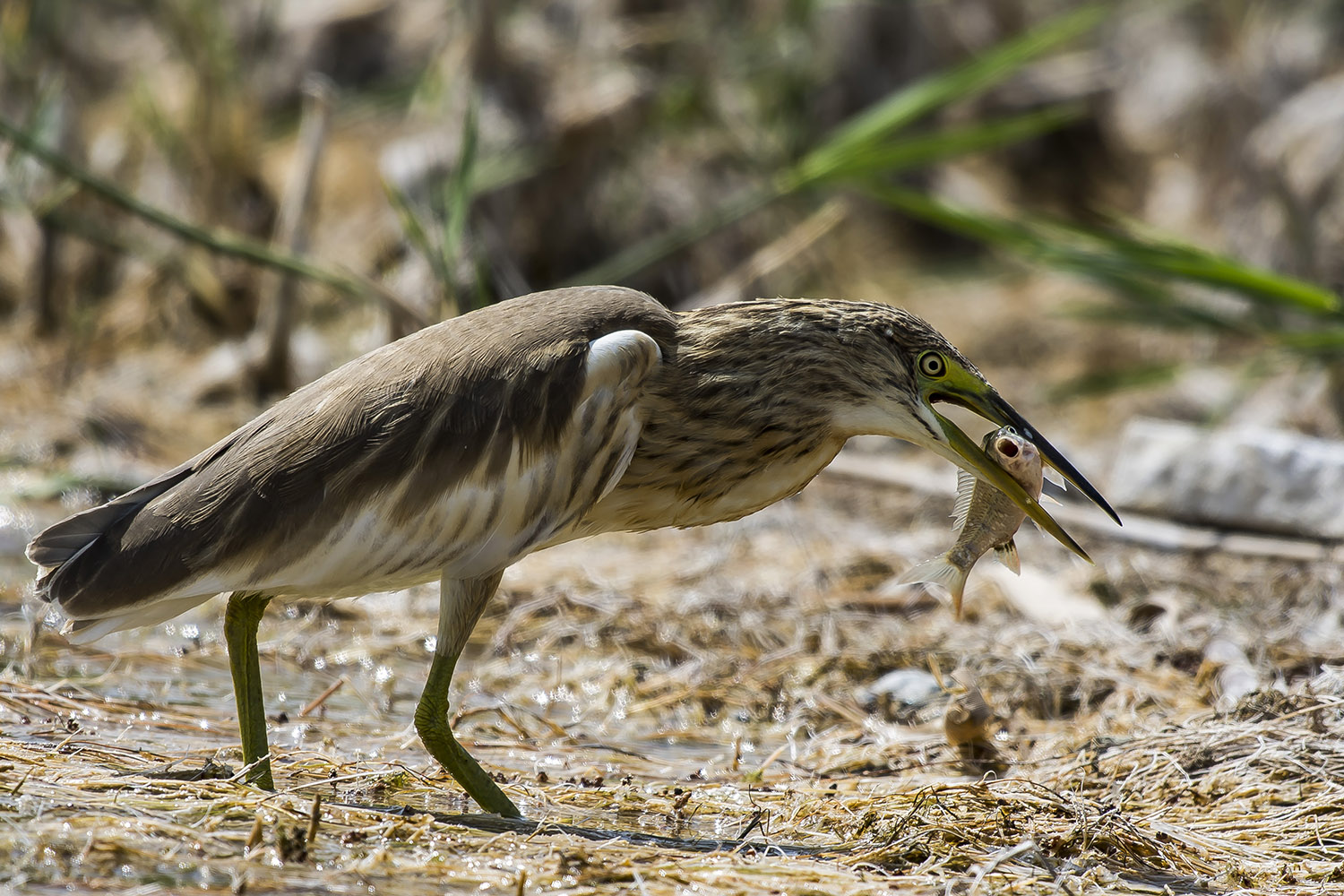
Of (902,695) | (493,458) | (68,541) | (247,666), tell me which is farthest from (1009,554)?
(68,541)

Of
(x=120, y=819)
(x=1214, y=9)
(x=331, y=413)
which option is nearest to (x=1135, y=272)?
(x=331, y=413)

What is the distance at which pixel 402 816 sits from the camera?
9.99 ft

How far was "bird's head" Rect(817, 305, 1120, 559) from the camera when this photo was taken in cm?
349

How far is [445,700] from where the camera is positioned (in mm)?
3355

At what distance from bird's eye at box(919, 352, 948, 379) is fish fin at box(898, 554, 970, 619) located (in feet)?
1.48

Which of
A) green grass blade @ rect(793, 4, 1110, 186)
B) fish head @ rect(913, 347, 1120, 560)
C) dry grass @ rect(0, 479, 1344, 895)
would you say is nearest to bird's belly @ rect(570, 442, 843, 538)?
fish head @ rect(913, 347, 1120, 560)

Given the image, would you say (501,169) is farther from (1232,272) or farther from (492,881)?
(492,881)

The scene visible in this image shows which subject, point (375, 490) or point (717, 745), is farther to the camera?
point (717, 745)

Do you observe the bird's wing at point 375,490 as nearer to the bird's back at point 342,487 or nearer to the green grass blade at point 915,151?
the bird's back at point 342,487

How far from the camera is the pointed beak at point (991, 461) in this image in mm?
3428

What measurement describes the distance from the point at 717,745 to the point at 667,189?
20.7ft

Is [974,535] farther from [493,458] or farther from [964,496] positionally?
[493,458]

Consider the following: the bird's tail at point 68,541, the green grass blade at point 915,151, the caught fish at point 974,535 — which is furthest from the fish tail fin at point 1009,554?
the green grass blade at point 915,151

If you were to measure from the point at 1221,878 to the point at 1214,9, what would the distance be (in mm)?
10392
